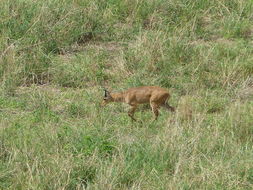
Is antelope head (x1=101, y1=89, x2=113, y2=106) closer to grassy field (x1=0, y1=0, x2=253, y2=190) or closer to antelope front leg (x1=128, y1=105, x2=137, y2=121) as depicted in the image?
grassy field (x1=0, y1=0, x2=253, y2=190)

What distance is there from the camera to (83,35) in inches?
562

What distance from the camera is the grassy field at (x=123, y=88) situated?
885 centimetres

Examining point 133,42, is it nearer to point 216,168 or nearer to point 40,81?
point 40,81

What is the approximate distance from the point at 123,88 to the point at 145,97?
43.8 inches

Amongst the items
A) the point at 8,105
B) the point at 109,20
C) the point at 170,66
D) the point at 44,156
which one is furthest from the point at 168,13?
the point at 44,156

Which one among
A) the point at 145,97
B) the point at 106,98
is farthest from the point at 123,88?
the point at 145,97

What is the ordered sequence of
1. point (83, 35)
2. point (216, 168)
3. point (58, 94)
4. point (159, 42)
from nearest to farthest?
point (216, 168) < point (58, 94) < point (159, 42) < point (83, 35)

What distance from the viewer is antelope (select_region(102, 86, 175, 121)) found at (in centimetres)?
1155

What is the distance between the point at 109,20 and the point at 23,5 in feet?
5.44

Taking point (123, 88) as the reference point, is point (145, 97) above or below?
above

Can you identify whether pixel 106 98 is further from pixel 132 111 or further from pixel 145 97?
pixel 145 97

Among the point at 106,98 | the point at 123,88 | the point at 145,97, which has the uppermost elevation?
the point at 145,97

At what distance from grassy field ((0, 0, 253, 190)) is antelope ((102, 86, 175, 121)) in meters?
0.18

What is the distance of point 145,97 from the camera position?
11648 mm
